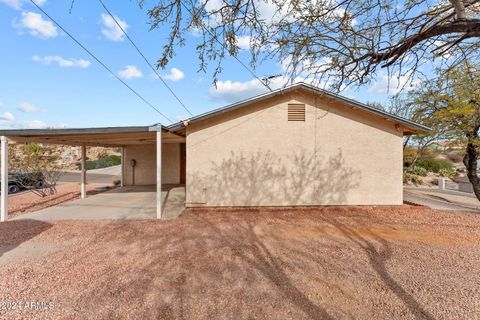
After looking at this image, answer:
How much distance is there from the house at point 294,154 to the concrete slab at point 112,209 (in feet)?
4.10

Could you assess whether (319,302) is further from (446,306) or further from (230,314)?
(446,306)

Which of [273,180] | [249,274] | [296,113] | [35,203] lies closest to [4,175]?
[35,203]

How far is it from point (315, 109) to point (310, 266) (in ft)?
20.5

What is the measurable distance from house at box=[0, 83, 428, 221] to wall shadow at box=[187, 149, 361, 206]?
0.11ft

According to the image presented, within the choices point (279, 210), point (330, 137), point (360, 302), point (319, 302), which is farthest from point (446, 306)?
point (330, 137)

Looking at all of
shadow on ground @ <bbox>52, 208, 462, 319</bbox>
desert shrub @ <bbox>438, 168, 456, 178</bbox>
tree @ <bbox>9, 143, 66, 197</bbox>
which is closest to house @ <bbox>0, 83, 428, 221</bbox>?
shadow on ground @ <bbox>52, 208, 462, 319</bbox>

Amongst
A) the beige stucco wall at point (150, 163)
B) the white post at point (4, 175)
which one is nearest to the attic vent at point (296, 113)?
the beige stucco wall at point (150, 163)

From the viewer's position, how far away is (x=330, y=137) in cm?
918

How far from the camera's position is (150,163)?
15695 mm

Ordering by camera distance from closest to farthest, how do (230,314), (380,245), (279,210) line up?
(230,314) → (380,245) → (279,210)

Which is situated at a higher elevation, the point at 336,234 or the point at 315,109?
the point at 315,109

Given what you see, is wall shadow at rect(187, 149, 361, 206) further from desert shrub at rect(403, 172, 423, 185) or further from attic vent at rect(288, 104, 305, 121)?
desert shrub at rect(403, 172, 423, 185)

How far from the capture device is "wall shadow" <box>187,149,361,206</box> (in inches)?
353

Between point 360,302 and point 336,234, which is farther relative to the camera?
point 336,234
